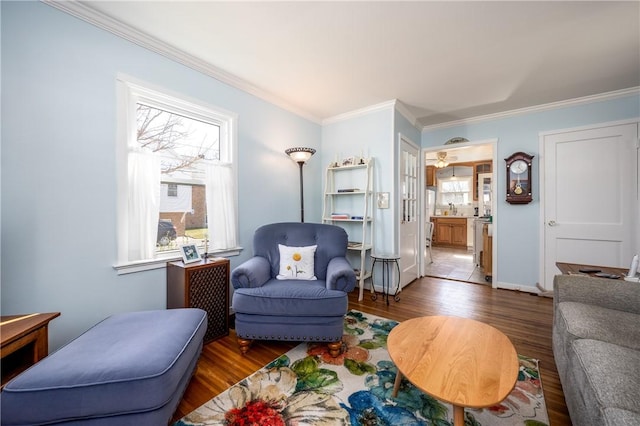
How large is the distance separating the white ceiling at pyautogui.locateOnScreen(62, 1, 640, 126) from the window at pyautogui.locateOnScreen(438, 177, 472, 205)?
14.9 ft

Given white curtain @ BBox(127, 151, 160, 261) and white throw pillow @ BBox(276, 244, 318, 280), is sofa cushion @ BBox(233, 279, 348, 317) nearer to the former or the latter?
white throw pillow @ BBox(276, 244, 318, 280)

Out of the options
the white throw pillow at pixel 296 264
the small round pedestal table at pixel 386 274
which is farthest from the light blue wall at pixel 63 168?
the small round pedestal table at pixel 386 274

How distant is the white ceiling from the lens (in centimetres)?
171

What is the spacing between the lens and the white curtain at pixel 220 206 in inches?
97.2

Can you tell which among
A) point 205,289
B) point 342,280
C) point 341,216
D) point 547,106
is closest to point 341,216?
point 341,216

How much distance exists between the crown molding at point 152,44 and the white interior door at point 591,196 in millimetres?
3761

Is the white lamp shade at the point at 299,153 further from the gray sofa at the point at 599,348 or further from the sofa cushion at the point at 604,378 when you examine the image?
the sofa cushion at the point at 604,378

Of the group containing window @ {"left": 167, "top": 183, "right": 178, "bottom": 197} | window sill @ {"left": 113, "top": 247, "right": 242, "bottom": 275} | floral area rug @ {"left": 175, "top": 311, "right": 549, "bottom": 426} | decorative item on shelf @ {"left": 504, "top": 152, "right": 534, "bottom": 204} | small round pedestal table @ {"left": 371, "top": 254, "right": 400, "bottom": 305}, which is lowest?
floral area rug @ {"left": 175, "top": 311, "right": 549, "bottom": 426}

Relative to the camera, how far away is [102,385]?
1013 mm

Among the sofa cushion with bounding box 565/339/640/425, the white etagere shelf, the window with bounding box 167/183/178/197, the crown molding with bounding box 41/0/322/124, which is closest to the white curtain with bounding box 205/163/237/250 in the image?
the window with bounding box 167/183/178/197

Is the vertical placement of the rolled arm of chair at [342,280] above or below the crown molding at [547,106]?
below

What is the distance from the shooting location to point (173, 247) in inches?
90.7

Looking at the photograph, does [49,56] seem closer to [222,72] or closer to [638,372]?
[222,72]

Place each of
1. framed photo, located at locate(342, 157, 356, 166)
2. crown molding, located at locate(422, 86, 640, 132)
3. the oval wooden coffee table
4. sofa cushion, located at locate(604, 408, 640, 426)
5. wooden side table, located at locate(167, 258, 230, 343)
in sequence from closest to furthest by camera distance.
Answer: sofa cushion, located at locate(604, 408, 640, 426)
the oval wooden coffee table
wooden side table, located at locate(167, 258, 230, 343)
crown molding, located at locate(422, 86, 640, 132)
framed photo, located at locate(342, 157, 356, 166)
